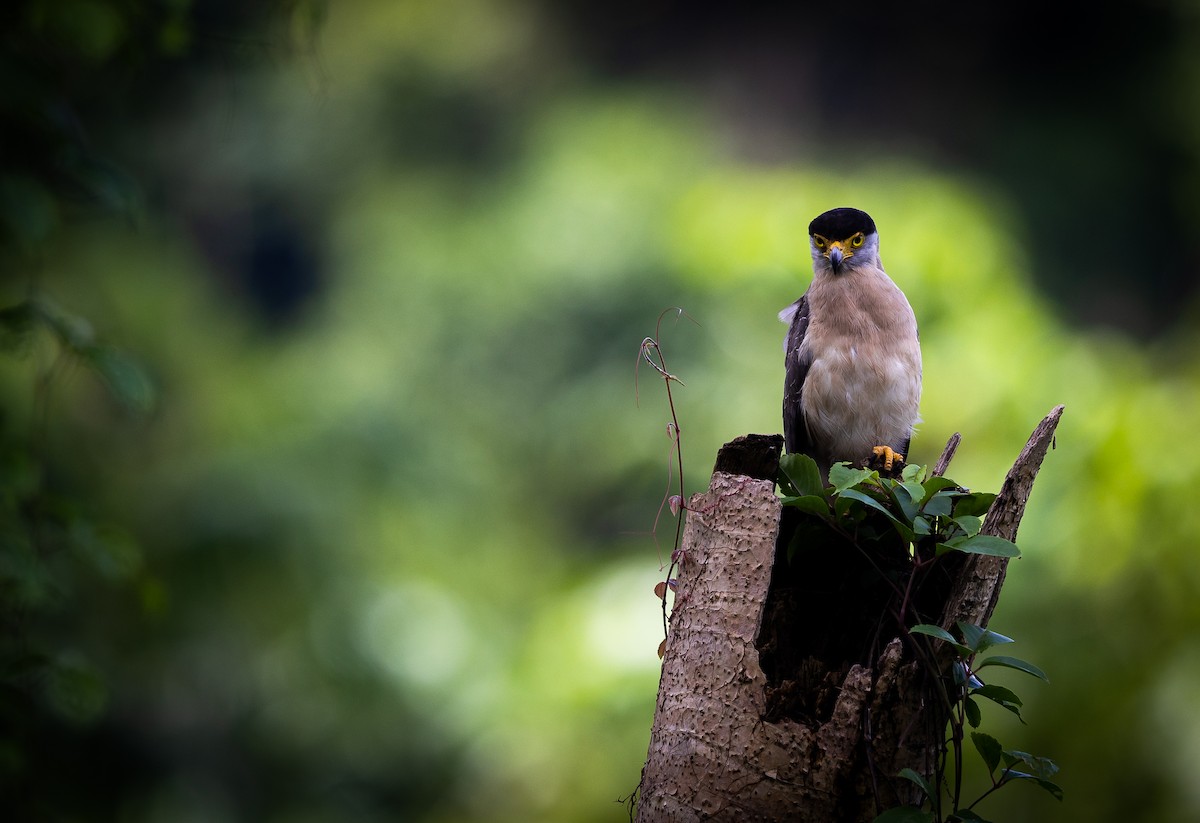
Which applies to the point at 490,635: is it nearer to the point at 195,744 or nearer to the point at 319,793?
the point at 319,793

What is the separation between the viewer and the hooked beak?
10.8 ft

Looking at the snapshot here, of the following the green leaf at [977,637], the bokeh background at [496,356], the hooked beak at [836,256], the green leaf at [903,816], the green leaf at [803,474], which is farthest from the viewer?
the bokeh background at [496,356]

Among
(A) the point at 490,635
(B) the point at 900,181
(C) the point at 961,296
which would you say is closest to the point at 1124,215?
(B) the point at 900,181

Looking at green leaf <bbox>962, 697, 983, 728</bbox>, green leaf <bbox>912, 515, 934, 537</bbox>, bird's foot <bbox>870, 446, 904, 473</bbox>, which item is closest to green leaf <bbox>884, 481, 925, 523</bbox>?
green leaf <bbox>912, 515, 934, 537</bbox>

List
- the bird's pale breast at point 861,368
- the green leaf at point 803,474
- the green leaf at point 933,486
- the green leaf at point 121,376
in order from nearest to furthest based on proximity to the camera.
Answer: the green leaf at point 933,486, the green leaf at point 803,474, the green leaf at point 121,376, the bird's pale breast at point 861,368

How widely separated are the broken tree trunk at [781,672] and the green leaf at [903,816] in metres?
0.08

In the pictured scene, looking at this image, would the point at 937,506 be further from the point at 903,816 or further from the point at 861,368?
the point at 861,368

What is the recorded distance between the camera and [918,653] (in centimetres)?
184

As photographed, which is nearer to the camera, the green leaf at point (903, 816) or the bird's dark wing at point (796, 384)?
the green leaf at point (903, 816)

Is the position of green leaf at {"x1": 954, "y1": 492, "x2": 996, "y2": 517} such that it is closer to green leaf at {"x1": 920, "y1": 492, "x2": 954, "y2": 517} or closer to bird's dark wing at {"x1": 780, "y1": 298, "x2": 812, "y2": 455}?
green leaf at {"x1": 920, "y1": 492, "x2": 954, "y2": 517}

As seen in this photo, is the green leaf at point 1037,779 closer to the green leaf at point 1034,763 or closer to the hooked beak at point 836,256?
the green leaf at point 1034,763

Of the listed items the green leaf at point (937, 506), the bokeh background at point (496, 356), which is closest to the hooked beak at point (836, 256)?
the green leaf at point (937, 506)

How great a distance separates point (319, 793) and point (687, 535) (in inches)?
230

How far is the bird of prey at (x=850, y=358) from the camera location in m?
3.17
